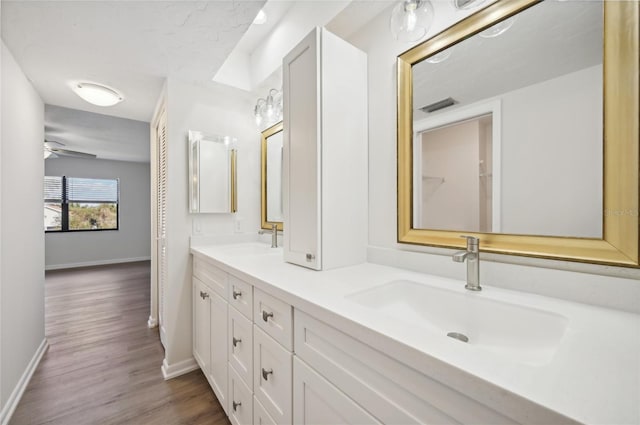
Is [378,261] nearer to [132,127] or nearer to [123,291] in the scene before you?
[132,127]

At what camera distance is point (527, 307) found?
76 centimetres

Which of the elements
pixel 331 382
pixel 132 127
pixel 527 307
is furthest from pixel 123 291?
pixel 527 307

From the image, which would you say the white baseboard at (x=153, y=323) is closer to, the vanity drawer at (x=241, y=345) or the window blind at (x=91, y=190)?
the vanity drawer at (x=241, y=345)

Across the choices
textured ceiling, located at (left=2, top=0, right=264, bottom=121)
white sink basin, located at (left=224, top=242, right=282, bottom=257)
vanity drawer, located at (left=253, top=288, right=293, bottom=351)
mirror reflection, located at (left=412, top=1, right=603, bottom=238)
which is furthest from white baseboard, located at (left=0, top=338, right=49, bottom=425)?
mirror reflection, located at (left=412, top=1, right=603, bottom=238)

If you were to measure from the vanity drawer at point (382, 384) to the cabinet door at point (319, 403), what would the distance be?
0.8 inches

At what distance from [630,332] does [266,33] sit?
244 cm

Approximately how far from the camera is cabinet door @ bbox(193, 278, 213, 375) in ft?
5.63

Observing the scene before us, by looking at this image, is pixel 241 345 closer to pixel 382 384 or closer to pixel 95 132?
pixel 382 384

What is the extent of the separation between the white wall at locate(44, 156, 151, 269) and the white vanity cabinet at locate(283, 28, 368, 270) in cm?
A: 636

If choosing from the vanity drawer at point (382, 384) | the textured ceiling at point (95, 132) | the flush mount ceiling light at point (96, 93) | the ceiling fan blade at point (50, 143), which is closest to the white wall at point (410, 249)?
the vanity drawer at point (382, 384)

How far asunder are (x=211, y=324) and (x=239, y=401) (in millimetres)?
505

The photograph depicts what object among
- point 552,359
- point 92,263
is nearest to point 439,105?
point 552,359

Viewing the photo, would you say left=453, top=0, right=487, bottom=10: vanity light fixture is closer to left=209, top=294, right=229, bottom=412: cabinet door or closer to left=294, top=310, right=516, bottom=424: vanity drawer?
left=294, top=310, right=516, bottom=424: vanity drawer

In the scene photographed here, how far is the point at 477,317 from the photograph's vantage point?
856 mm
